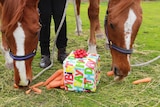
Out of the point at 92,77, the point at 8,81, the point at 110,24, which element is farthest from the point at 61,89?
the point at 110,24

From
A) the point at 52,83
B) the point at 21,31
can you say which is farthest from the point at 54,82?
the point at 21,31

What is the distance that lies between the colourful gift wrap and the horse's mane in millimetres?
737

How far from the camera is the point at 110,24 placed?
246cm

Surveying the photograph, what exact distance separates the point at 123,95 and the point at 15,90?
3.43 feet

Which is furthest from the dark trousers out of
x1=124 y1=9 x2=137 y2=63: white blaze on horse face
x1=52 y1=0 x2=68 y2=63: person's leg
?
x1=124 y1=9 x2=137 y2=63: white blaze on horse face

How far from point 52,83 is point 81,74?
36 cm

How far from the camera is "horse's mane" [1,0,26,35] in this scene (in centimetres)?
214

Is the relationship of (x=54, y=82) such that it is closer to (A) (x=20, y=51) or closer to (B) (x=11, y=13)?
(A) (x=20, y=51)

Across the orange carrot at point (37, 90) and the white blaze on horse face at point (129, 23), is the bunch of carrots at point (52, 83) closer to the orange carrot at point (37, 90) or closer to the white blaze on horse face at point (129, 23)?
the orange carrot at point (37, 90)

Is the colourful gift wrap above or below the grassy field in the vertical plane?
above

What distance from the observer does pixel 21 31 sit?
7.16 feet

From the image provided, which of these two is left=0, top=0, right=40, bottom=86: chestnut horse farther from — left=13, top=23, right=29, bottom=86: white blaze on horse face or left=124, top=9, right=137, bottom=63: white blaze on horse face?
left=124, top=9, right=137, bottom=63: white blaze on horse face

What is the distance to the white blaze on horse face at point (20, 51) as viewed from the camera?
2.18 m

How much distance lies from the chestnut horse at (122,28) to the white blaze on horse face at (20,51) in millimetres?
768
